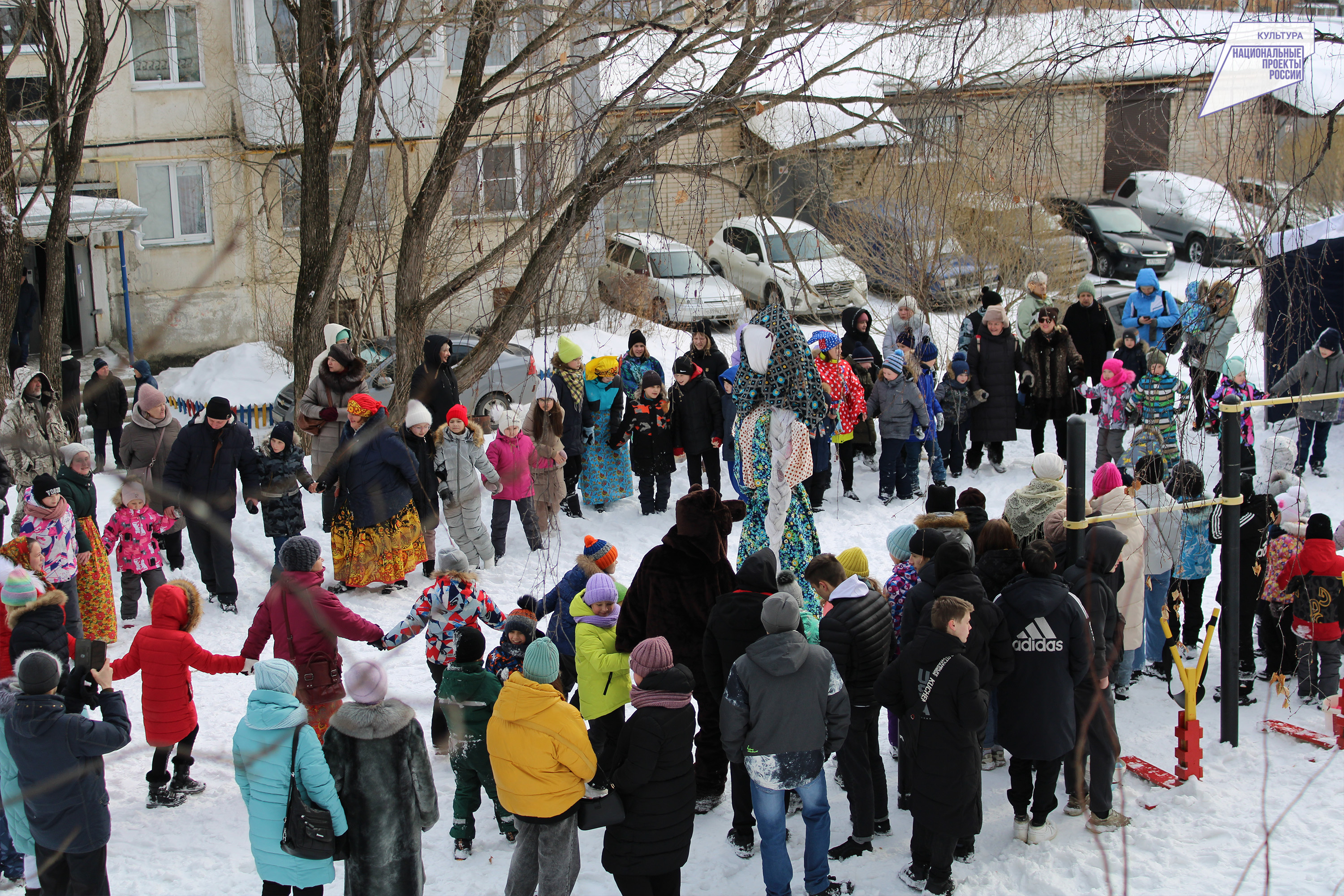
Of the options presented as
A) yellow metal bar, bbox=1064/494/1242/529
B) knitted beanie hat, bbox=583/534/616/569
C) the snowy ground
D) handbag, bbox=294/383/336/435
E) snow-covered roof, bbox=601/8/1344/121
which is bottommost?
the snowy ground

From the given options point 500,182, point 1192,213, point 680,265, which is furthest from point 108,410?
point 1192,213

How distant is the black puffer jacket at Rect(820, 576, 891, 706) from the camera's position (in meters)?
5.36

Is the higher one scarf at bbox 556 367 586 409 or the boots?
scarf at bbox 556 367 586 409

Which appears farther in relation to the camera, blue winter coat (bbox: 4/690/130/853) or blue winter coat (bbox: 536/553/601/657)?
blue winter coat (bbox: 536/553/601/657)

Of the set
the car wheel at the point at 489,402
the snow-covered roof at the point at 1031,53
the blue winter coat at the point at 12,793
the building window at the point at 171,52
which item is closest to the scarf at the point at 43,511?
the blue winter coat at the point at 12,793

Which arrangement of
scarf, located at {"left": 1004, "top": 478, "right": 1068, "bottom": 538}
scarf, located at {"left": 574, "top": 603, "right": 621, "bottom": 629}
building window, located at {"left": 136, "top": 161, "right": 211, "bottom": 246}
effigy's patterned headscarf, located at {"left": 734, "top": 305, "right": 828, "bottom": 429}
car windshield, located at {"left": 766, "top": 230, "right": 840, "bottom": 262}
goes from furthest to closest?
building window, located at {"left": 136, "top": 161, "right": 211, "bottom": 246}
car windshield, located at {"left": 766, "top": 230, "right": 840, "bottom": 262}
effigy's patterned headscarf, located at {"left": 734, "top": 305, "right": 828, "bottom": 429}
scarf, located at {"left": 1004, "top": 478, "right": 1068, "bottom": 538}
scarf, located at {"left": 574, "top": 603, "right": 621, "bottom": 629}

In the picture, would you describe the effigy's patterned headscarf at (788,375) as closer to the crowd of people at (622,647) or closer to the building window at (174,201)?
the crowd of people at (622,647)

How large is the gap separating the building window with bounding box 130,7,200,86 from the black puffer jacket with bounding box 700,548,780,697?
54.0 ft

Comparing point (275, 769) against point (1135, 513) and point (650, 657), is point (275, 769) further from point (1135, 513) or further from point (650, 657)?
point (1135, 513)

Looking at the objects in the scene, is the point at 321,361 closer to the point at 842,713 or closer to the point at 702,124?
the point at 702,124

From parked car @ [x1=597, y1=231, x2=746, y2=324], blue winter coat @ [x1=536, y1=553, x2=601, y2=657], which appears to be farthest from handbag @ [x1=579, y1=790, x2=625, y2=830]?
parked car @ [x1=597, y1=231, x2=746, y2=324]

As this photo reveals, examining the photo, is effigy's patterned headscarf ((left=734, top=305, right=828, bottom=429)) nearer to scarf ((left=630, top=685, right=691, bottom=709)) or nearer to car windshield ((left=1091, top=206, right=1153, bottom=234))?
scarf ((left=630, top=685, right=691, bottom=709))

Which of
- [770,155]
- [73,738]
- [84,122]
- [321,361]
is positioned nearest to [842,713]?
[73,738]

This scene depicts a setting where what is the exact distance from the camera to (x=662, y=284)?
12.2 meters
